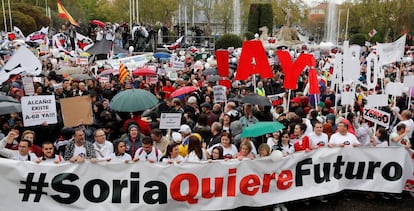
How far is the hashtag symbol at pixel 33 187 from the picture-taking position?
5906mm

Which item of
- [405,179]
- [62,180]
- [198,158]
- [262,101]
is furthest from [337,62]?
[62,180]

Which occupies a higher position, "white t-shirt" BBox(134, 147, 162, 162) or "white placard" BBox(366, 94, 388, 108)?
"white placard" BBox(366, 94, 388, 108)

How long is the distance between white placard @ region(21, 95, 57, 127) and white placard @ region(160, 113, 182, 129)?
1.82m

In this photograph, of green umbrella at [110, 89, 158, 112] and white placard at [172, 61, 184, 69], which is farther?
white placard at [172, 61, 184, 69]

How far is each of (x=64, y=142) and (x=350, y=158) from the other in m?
4.44

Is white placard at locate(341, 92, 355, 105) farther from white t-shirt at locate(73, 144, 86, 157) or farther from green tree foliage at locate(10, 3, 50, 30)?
green tree foliage at locate(10, 3, 50, 30)

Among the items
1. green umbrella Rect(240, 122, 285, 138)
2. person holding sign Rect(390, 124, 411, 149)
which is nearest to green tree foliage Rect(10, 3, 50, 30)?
green umbrella Rect(240, 122, 285, 138)

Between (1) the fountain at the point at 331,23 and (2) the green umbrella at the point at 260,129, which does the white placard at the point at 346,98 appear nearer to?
(2) the green umbrella at the point at 260,129

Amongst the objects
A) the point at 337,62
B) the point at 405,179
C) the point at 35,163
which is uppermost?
the point at 337,62

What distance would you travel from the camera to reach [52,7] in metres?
54.8

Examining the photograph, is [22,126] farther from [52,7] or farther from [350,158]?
[52,7]

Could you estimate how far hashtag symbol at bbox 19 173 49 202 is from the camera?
19.4ft

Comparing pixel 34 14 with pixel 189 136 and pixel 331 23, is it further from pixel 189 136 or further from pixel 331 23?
pixel 189 136

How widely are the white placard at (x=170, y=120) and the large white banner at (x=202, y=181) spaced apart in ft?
5.54
